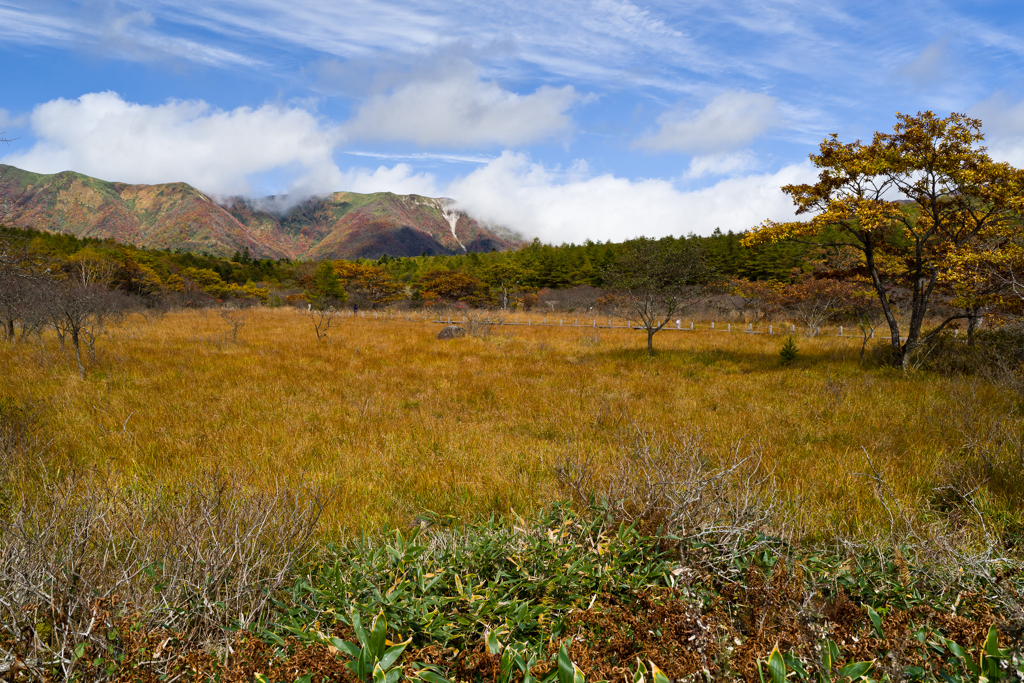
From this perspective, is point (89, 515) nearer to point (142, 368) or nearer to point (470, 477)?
point (470, 477)

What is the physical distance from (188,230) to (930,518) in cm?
23466

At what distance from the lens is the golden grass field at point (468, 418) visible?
439 cm

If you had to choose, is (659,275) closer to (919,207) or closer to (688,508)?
(919,207)

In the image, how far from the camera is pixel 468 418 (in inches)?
288

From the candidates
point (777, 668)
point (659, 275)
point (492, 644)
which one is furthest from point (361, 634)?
point (659, 275)

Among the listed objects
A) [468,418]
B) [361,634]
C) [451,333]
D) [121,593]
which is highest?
[451,333]

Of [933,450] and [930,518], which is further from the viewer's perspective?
[933,450]

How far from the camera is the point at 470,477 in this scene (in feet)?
15.3

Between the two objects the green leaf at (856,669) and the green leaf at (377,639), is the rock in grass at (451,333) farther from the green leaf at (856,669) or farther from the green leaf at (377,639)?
the green leaf at (856,669)

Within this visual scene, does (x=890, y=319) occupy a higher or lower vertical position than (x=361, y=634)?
higher

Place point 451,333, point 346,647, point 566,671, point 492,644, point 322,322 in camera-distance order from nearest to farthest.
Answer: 1. point 566,671
2. point 346,647
3. point 492,644
4. point 451,333
5. point 322,322

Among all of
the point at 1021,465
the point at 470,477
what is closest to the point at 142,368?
the point at 470,477

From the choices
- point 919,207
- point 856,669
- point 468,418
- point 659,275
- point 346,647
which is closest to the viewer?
point 856,669

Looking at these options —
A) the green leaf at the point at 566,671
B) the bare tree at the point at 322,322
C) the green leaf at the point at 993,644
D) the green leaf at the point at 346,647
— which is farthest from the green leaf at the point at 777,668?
the bare tree at the point at 322,322
